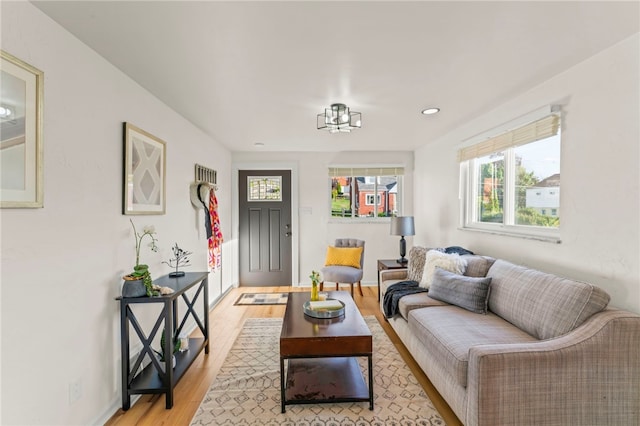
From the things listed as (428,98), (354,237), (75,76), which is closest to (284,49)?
(75,76)

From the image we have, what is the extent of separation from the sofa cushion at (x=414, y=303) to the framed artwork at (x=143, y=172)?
227 cm

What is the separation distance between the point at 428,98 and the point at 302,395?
251 centimetres

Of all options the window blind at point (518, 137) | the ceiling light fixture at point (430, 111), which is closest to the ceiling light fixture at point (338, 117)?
the ceiling light fixture at point (430, 111)

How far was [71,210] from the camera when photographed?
165 cm

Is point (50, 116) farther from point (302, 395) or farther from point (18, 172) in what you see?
point (302, 395)

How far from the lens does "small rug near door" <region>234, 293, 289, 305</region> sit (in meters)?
4.19

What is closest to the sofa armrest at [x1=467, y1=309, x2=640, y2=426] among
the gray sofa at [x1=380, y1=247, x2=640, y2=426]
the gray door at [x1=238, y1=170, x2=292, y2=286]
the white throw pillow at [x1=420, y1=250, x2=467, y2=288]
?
the gray sofa at [x1=380, y1=247, x2=640, y2=426]

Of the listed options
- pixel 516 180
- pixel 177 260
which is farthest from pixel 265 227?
pixel 516 180

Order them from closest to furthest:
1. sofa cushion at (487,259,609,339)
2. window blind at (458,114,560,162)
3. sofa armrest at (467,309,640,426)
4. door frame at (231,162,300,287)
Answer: sofa armrest at (467,309,640,426)
sofa cushion at (487,259,609,339)
window blind at (458,114,560,162)
door frame at (231,162,300,287)

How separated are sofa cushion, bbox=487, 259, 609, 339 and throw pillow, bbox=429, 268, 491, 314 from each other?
89mm

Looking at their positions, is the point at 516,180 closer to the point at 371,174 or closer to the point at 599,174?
the point at 599,174

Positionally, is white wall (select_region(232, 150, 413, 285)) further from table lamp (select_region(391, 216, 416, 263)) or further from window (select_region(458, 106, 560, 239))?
window (select_region(458, 106, 560, 239))

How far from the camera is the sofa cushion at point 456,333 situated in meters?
1.79

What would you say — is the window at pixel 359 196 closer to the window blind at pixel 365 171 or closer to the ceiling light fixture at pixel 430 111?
the window blind at pixel 365 171
